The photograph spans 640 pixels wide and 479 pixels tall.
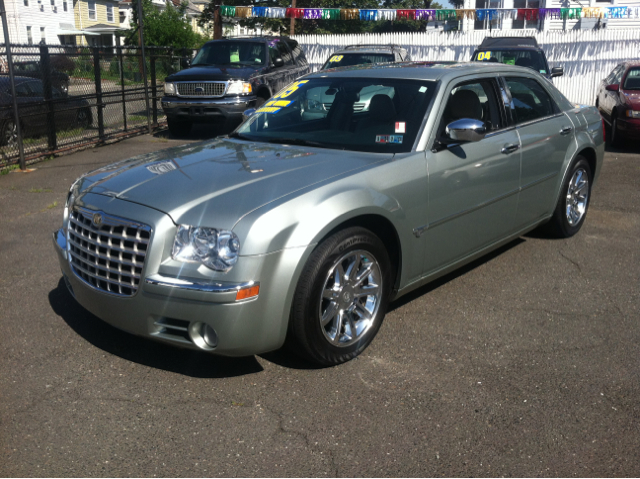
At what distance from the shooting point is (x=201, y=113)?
41.6ft

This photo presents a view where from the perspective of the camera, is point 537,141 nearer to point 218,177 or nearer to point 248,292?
point 218,177

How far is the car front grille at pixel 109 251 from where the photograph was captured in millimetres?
3434

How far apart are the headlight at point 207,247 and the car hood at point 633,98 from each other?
10010 millimetres

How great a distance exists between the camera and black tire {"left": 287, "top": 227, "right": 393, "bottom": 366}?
11.5ft

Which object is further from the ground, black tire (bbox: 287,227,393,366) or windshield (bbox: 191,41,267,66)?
windshield (bbox: 191,41,267,66)

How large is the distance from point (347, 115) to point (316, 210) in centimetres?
143

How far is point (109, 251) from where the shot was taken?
140 inches

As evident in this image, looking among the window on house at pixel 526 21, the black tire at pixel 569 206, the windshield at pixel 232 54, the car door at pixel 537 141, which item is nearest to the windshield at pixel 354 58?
the windshield at pixel 232 54

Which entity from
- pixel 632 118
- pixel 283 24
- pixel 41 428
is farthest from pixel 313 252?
pixel 283 24

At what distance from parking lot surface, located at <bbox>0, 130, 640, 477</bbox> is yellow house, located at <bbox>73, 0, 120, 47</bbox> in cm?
5025

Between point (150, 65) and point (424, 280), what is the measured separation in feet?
38.1

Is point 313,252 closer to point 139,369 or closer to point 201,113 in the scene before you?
point 139,369

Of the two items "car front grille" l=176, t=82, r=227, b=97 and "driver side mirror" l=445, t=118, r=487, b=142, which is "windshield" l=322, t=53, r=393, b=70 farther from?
"driver side mirror" l=445, t=118, r=487, b=142

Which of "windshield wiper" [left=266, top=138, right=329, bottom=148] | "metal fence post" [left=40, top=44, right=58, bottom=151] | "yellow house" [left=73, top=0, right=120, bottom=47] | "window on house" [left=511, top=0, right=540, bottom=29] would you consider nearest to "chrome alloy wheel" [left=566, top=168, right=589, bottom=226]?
"windshield wiper" [left=266, top=138, right=329, bottom=148]
